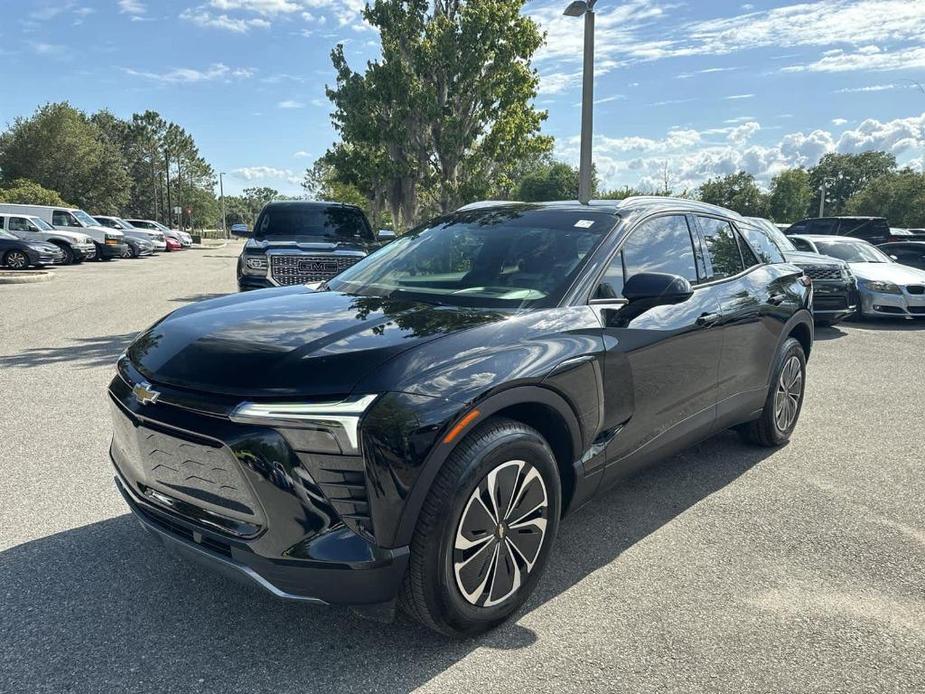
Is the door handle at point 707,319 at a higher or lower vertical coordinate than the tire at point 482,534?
higher

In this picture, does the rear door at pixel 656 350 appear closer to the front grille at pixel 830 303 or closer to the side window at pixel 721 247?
the side window at pixel 721 247

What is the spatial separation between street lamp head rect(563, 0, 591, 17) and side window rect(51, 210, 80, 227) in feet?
74.1

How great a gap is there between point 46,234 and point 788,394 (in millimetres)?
25006

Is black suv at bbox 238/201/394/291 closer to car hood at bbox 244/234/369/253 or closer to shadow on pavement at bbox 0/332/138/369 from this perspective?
car hood at bbox 244/234/369/253

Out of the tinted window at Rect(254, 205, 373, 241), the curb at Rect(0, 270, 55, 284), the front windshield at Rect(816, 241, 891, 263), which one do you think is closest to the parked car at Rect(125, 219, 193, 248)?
the curb at Rect(0, 270, 55, 284)

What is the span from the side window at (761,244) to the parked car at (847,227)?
15.1 m

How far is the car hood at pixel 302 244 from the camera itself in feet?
30.9

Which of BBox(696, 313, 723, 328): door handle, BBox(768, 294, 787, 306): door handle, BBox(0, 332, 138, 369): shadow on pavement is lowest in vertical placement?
BBox(0, 332, 138, 369): shadow on pavement

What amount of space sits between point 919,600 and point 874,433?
109 inches

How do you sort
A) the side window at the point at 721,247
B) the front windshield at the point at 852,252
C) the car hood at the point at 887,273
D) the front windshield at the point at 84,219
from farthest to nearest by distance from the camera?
the front windshield at the point at 84,219 → the front windshield at the point at 852,252 → the car hood at the point at 887,273 → the side window at the point at 721,247

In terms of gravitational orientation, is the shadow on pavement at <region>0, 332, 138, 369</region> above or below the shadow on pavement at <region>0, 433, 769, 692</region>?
above

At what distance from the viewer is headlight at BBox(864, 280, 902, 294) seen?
12.0 m

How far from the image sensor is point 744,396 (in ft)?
14.5

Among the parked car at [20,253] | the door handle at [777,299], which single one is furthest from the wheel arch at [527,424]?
the parked car at [20,253]
